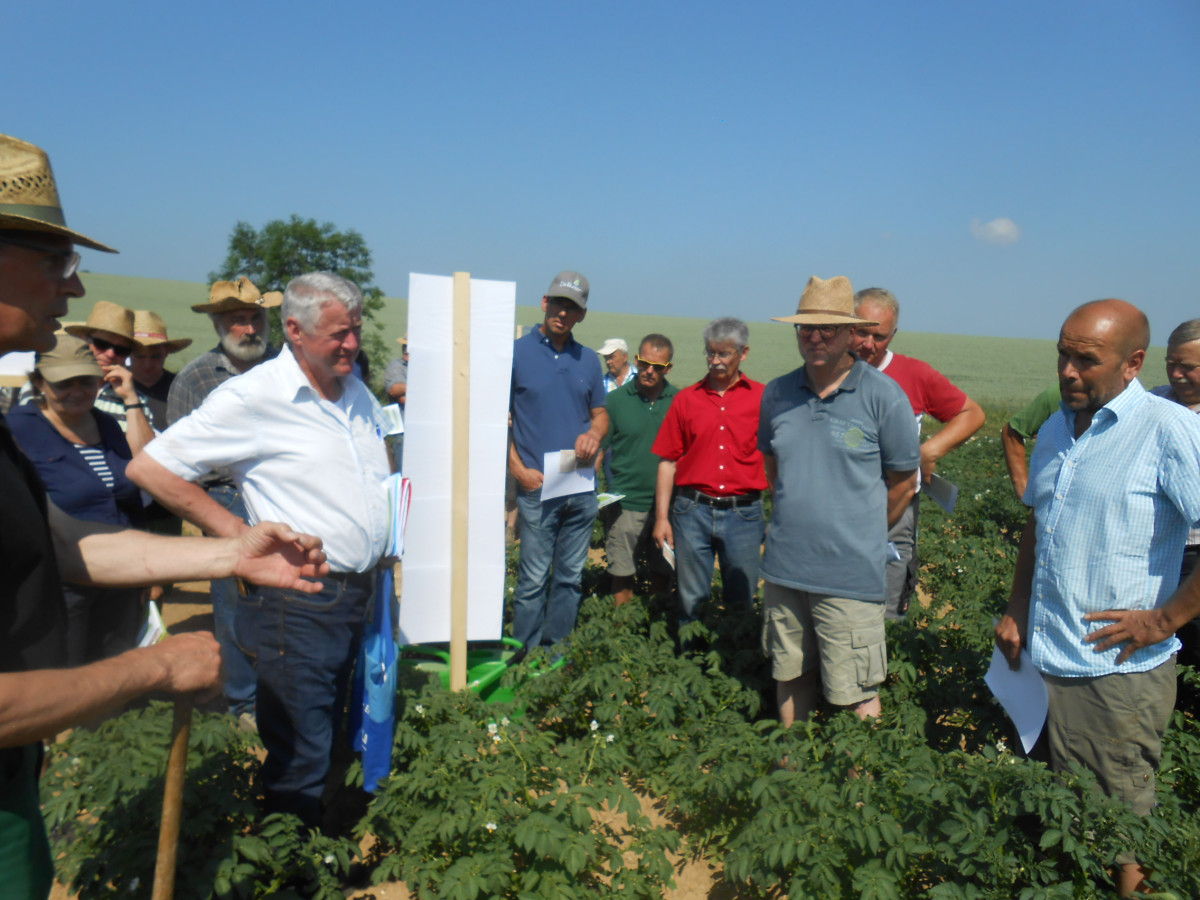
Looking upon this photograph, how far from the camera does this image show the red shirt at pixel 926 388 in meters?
4.27

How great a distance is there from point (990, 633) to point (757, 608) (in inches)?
52.4

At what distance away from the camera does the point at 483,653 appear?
4.72m

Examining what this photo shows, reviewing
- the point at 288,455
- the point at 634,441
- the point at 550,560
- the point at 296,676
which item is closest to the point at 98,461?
the point at 288,455

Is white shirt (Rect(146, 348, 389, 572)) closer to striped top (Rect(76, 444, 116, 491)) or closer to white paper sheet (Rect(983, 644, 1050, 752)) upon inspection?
striped top (Rect(76, 444, 116, 491))

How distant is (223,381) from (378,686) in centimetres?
182

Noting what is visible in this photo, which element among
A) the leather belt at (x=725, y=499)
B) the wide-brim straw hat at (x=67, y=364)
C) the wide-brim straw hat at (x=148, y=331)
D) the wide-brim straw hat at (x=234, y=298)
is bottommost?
the leather belt at (x=725, y=499)

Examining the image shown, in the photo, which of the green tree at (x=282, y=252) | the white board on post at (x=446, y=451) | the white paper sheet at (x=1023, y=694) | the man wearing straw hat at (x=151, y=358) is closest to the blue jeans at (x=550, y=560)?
the white board on post at (x=446, y=451)

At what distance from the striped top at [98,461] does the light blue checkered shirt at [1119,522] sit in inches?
158

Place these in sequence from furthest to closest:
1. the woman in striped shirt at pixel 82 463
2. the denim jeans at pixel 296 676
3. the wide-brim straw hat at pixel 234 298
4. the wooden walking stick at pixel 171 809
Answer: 1. the wide-brim straw hat at pixel 234 298
2. the woman in striped shirt at pixel 82 463
3. the denim jeans at pixel 296 676
4. the wooden walking stick at pixel 171 809

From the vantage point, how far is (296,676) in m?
2.76

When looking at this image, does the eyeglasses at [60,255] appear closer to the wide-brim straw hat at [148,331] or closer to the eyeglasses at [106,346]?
the wide-brim straw hat at [148,331]

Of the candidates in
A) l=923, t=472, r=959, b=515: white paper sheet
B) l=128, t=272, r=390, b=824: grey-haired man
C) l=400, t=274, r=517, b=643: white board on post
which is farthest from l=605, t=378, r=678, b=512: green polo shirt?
l=128, t=272, r=390, b=824: grey-haired man

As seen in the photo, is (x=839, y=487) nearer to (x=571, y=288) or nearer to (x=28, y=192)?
(x=571, y=288)

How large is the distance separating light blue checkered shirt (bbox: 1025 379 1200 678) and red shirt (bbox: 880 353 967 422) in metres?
1.72
